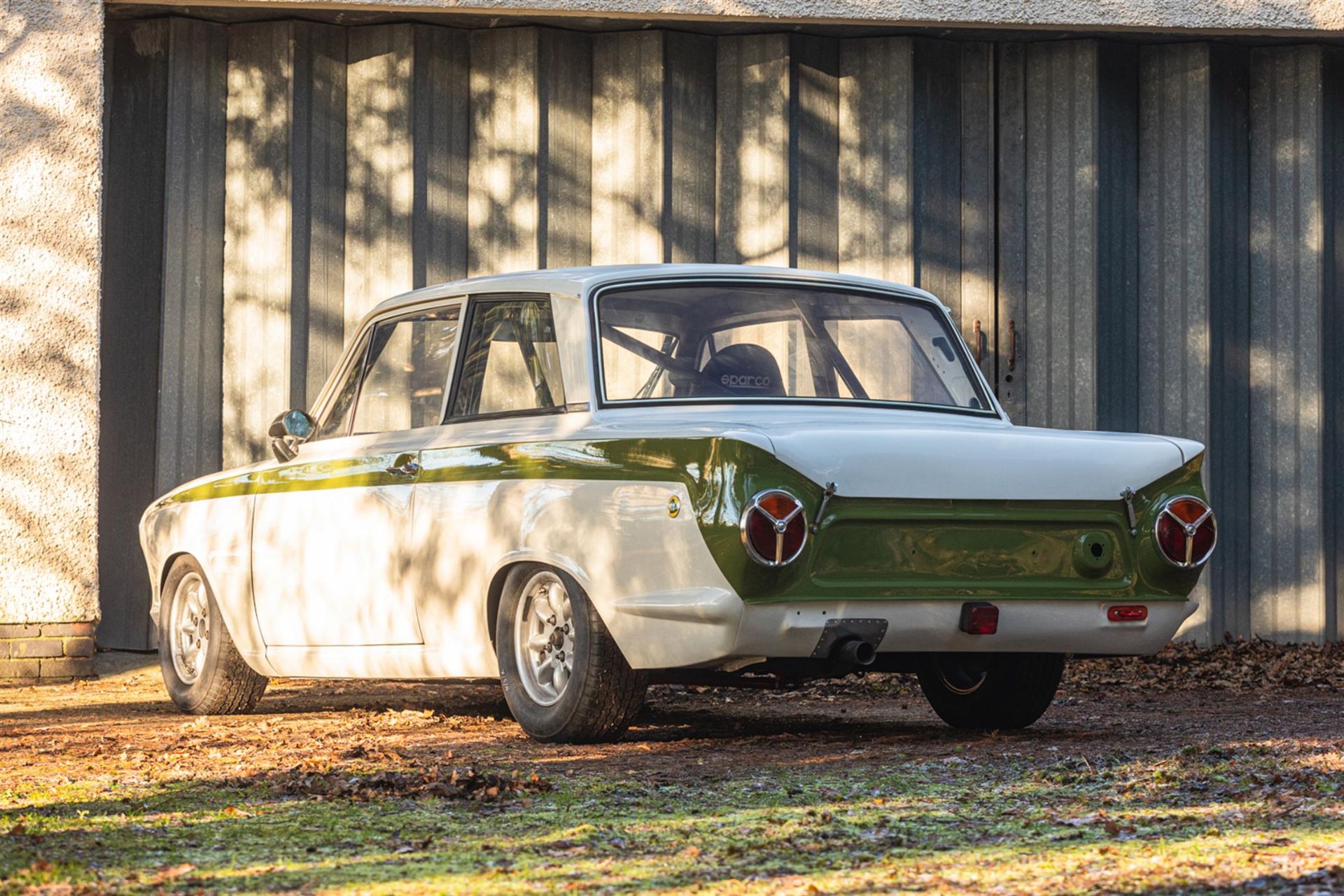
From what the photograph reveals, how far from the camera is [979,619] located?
6.09 metres

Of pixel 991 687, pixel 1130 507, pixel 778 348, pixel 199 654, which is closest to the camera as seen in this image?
pixel 1130 507

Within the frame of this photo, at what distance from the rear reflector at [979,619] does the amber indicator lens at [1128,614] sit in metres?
0.44

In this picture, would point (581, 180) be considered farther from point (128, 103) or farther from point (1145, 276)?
point (1145, 276)

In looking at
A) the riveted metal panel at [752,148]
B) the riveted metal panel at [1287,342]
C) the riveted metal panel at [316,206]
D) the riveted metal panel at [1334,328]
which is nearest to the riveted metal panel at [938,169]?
the riveted metal panel at [752,148]

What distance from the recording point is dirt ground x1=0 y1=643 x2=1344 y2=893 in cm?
407

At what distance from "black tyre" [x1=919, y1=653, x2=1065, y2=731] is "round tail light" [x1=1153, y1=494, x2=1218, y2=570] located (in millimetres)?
688

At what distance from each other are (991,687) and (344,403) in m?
2.85

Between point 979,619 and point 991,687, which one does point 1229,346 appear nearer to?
point 991,687

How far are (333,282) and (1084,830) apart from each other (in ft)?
25.0

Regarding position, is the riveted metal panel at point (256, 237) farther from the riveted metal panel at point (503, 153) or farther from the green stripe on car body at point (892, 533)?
the green stripe on car body at point (892, 533)

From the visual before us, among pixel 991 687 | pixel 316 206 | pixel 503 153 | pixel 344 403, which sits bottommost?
pixel 991 687

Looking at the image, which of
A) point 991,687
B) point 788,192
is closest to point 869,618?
point 991,687

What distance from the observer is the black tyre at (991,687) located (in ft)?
23.1

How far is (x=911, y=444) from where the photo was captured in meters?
6.04
